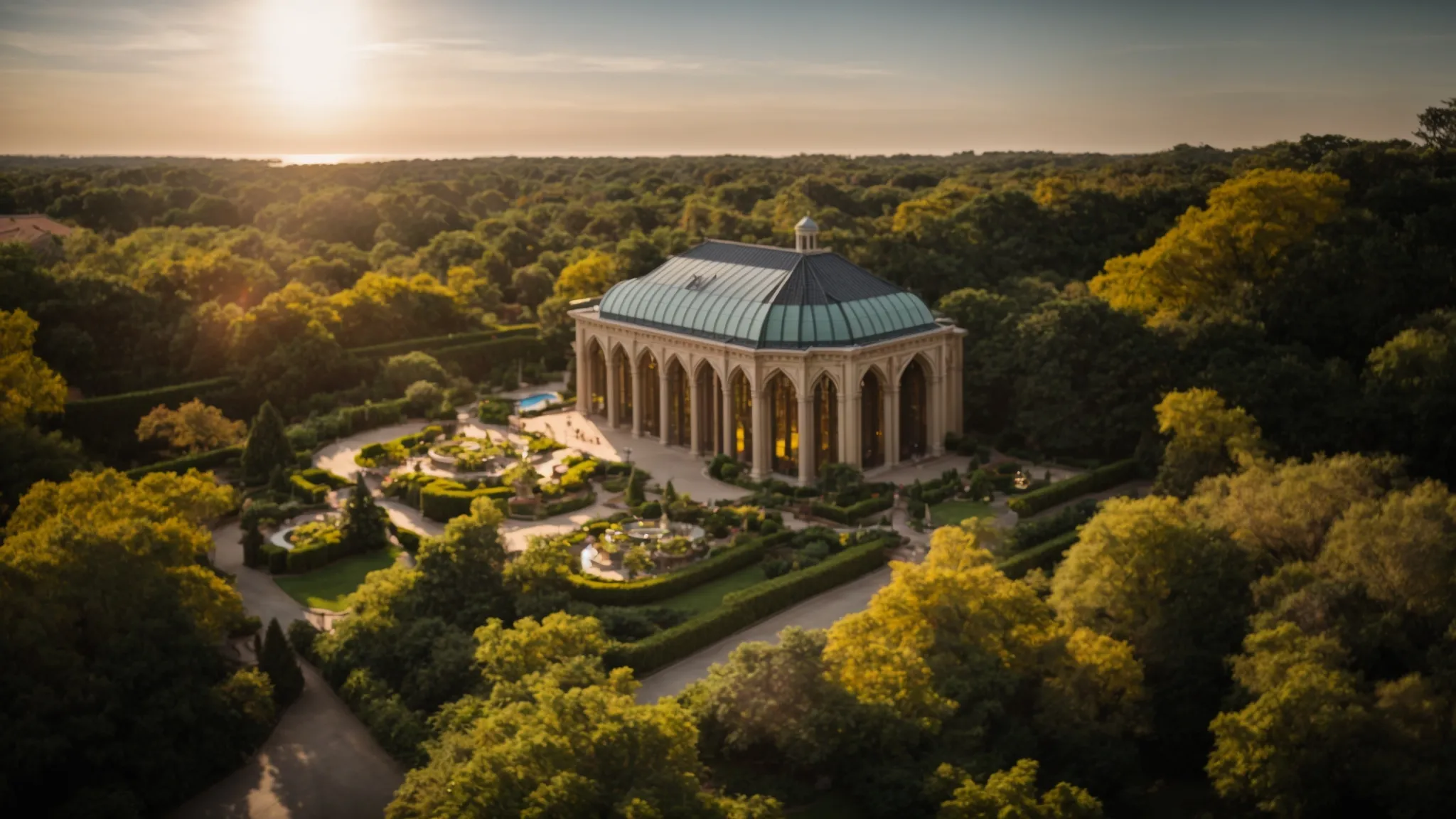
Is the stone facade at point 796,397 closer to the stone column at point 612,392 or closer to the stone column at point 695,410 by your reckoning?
the stone column at point 695,410

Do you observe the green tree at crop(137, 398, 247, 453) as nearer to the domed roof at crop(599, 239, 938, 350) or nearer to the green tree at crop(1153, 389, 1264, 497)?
the domed roof at crop(599, 239, 938, 350)

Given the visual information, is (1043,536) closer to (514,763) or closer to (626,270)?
(514,763)

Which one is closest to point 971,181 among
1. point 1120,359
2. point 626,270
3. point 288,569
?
point 626,270

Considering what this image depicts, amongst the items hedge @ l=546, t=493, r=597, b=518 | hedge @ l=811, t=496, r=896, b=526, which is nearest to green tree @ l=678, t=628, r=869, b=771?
hedge @ l=811, t=496, r=896, b=526

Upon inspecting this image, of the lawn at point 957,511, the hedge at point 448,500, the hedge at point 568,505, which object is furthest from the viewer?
the hedge at point 568,505

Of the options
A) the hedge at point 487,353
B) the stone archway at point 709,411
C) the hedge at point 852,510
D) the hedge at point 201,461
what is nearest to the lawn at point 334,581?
the hedge at point 201,461
